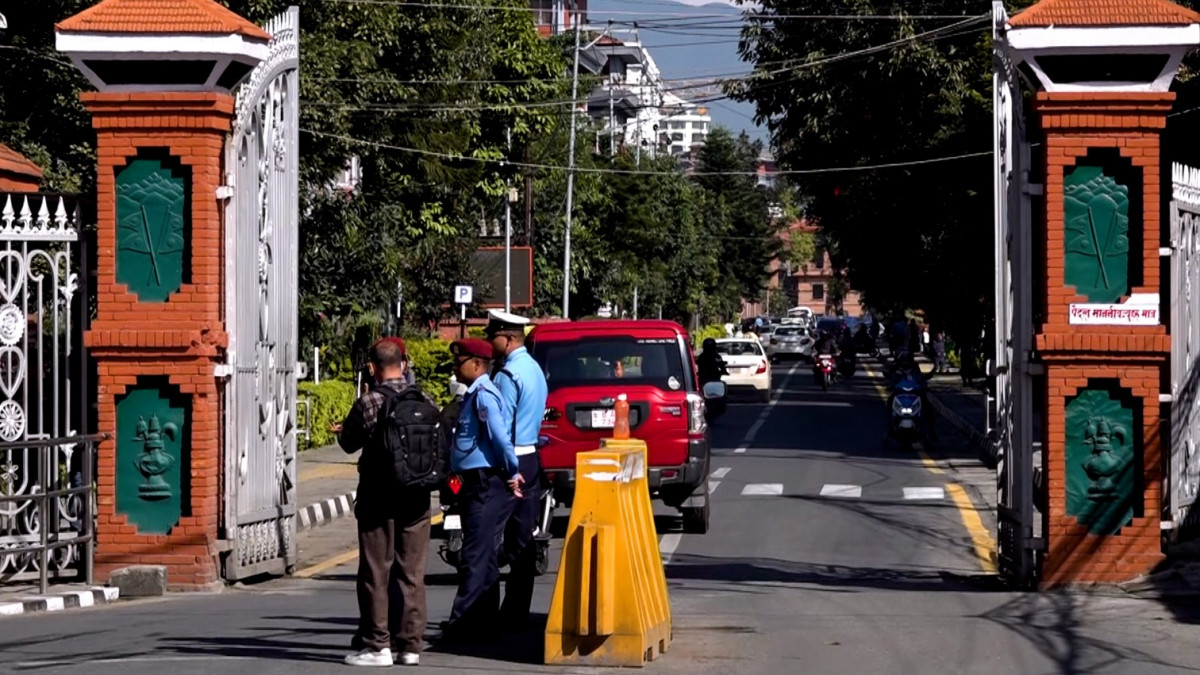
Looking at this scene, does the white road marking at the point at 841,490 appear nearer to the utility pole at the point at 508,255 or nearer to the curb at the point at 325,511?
the curb at the point at 325,511

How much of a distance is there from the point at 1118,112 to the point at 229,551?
290 inches

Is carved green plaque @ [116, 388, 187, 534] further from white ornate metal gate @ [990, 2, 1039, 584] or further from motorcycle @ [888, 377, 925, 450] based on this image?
motorcycle @ [888, 377, 925, 450]

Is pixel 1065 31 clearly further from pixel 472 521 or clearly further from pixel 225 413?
pixel 225 413

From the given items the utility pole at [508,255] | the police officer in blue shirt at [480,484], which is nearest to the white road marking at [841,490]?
the police officer in blue shirt at [480,484]

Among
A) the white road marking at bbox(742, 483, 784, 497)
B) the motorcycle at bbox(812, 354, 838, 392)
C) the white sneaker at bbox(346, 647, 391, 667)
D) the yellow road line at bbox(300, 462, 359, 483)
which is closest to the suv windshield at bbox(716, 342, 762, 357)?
the motorcycle at bbox(812, 354, 838, 392)

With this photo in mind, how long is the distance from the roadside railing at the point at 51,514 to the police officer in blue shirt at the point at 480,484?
383cm

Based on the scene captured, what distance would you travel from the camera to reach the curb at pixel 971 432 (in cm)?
2908

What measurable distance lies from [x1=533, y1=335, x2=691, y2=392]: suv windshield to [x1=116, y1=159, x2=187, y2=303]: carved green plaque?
553 centimetres

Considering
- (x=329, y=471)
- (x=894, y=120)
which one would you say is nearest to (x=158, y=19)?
(x=329, y=471)

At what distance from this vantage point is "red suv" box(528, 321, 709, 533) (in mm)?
17844

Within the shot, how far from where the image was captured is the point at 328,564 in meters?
16.4

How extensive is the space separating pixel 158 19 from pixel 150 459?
129 inches

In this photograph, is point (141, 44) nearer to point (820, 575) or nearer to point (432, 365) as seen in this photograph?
point (820, 575)

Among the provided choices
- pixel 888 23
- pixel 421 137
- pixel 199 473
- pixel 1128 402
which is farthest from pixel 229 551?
pixel 888 23
